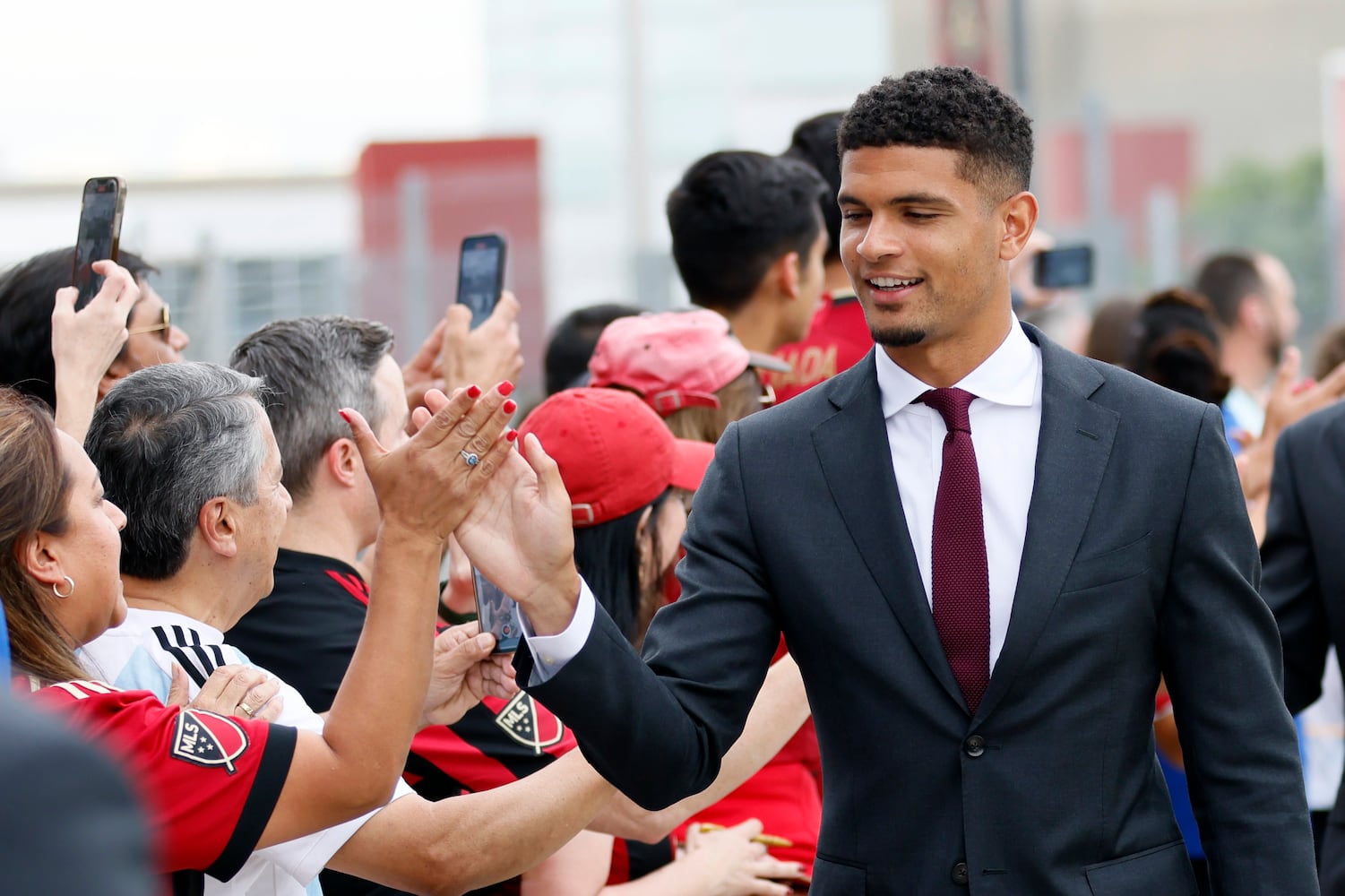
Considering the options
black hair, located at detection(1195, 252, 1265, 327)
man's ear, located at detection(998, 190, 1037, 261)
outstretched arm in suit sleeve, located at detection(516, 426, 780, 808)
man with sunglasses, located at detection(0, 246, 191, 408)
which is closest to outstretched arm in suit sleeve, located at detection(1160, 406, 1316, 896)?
man's ear, located at detection(998, 190, 1037, 261)

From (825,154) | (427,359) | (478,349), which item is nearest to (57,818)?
(478,349)

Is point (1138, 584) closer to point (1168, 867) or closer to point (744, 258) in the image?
point (1168, 867)

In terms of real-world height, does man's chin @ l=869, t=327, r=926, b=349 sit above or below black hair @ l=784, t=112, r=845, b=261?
below

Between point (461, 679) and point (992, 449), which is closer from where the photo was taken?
point (992, 449)

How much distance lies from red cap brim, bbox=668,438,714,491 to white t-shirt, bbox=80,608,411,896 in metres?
0.85

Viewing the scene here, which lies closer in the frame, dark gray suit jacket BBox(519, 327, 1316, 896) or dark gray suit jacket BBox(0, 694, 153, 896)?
dark gray suit jacket BBox(0, 694, 153, 896)

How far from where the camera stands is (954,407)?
7.39 feet

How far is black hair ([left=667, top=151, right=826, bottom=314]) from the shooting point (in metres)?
4.06

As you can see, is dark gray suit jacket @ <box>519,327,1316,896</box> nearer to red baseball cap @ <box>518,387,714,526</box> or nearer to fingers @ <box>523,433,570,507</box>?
fingers @ <box>523,433,570,507</box>

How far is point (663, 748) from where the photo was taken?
82.9 inches

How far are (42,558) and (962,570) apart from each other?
1.25 meters

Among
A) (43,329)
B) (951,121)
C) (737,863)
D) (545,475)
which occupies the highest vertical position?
(951,121)

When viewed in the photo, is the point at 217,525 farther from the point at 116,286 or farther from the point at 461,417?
the point at 116,286

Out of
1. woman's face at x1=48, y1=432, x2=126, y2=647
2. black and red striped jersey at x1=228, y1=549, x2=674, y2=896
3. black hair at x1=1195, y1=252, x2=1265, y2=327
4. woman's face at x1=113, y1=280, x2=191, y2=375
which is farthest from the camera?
black hair at x1=1195, y1=252, x2=1265, y2=327
